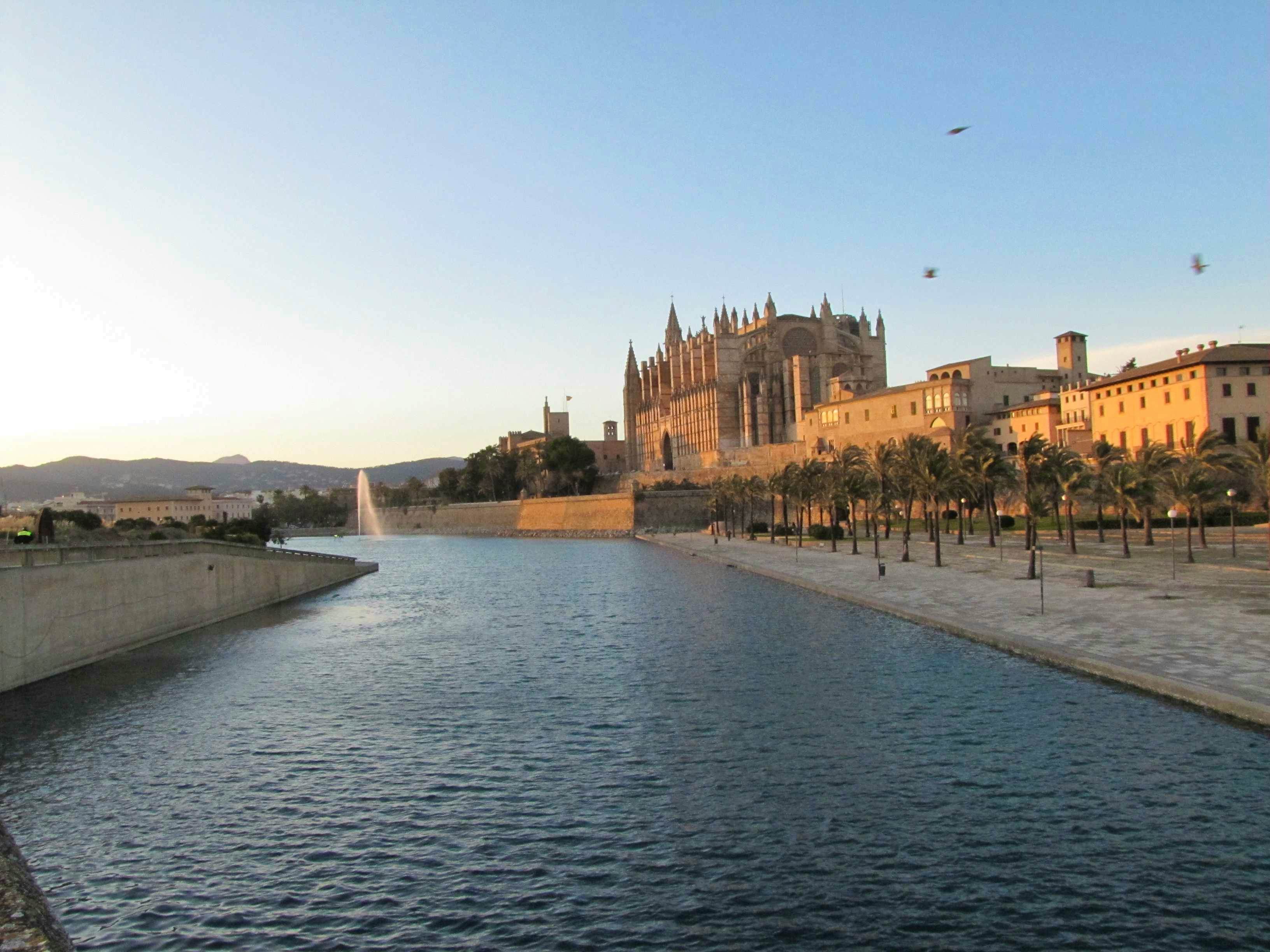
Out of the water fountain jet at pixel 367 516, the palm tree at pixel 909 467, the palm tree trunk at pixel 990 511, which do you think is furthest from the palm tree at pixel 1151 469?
the water fountain jet at pixel 367 516

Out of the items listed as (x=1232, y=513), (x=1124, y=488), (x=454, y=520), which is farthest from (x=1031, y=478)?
(x=454, y=520)

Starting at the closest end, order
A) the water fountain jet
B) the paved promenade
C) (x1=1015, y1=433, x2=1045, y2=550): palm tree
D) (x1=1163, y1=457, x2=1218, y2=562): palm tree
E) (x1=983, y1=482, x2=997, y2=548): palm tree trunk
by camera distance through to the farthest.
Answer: the paved promenade, (x1=1163, y1=457, x2=1218, y2=562): palm tree, (x1=1015, y1=433, x2=1045, y2=550): palm tree, (x1=983, y1=482, x2=997, y2=548): palm tree trunk, the water fountain jet

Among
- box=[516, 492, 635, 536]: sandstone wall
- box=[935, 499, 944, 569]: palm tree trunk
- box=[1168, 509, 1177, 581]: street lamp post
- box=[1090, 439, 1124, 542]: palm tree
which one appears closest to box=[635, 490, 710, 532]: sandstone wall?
box=[516, 492, 635, 536]: sandstone wall

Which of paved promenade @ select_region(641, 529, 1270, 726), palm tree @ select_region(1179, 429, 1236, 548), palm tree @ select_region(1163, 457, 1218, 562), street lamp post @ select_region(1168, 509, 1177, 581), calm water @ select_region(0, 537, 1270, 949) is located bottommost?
calm water @ select_region(0, 537, 1270, 949)

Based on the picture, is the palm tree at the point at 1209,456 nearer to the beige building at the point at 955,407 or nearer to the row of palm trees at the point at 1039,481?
the row of palm trees at the point at 1039,481

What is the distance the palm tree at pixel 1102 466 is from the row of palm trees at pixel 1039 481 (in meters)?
0.08

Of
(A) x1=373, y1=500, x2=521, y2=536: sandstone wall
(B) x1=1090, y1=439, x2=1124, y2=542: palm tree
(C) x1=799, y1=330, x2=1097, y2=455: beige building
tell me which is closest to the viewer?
(B) x1=1090, y1=439, x2=1124, y2=542: palm tree

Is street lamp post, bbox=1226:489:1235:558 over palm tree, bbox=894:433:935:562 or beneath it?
beneath

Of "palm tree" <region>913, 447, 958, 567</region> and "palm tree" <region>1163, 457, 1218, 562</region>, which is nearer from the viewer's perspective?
"palm tree" <region>1163, 457, 1218, 562</region>

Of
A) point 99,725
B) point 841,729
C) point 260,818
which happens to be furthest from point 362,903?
point 99,725

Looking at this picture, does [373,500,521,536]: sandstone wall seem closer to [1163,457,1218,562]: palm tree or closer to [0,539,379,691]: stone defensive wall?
[0,539,379,691]: stone defensive wall

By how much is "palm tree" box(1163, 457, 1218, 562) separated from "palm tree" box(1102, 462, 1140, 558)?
1663 mm

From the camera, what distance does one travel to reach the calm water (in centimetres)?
785

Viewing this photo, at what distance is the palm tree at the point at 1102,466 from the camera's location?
40562mm
